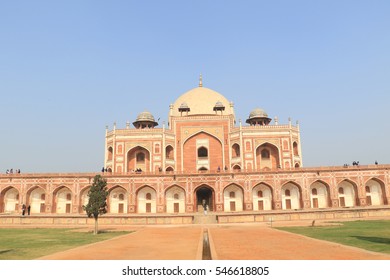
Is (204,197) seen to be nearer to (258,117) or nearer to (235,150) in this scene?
(235,150)

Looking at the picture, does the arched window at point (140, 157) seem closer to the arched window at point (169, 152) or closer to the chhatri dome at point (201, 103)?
the arched window at point (169, 152)

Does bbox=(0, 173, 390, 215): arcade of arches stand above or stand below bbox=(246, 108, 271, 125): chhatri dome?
below

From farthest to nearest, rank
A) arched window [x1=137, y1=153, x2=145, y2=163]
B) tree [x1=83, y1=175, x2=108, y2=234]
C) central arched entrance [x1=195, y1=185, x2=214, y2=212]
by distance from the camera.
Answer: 1. arched window [x1=137, y1=153, x2=145, y2=163]
2. central arched entrance [x1=195, y1=185, x2=214, y2=212]
3. tree [x1=83, y1=175, x2=108, y2=234]

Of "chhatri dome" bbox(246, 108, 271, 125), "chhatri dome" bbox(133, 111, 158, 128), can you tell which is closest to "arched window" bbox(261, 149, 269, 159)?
"chhatri dome" bbox(246, 108, 271, 125)

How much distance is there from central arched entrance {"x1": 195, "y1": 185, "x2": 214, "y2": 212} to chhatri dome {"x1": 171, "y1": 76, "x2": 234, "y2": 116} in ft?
47.2

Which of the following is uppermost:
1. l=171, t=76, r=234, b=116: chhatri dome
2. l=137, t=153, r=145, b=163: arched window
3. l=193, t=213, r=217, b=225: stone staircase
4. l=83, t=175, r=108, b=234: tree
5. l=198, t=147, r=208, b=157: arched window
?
l=171, t=76, r=234, b=116: chhatri dome

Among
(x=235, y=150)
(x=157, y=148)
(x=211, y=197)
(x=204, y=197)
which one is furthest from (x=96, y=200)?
(x=235, y=150)

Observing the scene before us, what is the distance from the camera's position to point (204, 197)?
3962 centimetres

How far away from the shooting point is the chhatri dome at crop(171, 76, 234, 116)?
49.1m

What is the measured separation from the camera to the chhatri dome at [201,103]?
49.1m

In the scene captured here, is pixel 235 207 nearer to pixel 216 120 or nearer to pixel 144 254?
pixel 216 120

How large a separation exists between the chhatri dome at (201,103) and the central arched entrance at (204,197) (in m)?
14.4

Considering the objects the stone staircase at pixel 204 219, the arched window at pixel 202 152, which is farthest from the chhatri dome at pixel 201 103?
the stone staircase at pixel 204 219

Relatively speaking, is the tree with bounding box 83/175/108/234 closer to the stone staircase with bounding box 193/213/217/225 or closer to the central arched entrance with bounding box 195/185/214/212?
the stone staircase with bounding box 193/213/217/225
